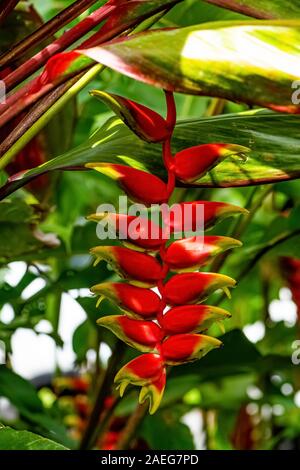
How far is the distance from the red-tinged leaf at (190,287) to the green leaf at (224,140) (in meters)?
0.07

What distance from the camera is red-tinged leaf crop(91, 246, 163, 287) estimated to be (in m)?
0.46

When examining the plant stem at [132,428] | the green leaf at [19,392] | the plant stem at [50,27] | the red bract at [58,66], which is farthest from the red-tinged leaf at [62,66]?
the plant stem at [132,428]

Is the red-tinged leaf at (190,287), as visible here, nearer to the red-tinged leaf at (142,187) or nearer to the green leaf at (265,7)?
the red-tinged leaf at (142,187)

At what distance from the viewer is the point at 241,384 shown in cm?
132

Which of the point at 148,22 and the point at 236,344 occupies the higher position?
the point at 148,22

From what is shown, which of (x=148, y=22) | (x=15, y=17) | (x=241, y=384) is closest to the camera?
(x=148, y=22)

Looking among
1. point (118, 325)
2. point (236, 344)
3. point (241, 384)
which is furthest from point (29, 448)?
point (241, 384)

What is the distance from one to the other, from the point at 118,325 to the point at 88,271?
19.1 inches

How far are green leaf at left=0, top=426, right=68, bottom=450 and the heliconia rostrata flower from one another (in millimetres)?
50

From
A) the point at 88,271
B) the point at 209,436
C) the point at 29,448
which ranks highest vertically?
the point at 29,448

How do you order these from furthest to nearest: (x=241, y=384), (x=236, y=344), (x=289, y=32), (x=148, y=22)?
(x=241, y=384), (x=236, y=344), (x=148, y=22), (x=289, y=32)

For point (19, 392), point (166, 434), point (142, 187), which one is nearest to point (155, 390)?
point (142, 187)

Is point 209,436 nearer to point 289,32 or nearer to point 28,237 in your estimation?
point 28,237

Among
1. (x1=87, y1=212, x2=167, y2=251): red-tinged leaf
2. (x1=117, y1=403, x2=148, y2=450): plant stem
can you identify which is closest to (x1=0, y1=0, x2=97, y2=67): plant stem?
(x1=87, y1=212, x2=167, y2=251): red-tinged leaf
